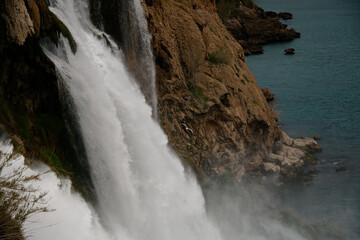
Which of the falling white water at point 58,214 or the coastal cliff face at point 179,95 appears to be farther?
the coastal cliff face at point 179,95

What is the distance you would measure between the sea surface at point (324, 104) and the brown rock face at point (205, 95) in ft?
13.1

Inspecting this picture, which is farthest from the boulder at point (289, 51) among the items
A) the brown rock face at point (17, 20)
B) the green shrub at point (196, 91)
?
the brown rock face at point (17, 20)

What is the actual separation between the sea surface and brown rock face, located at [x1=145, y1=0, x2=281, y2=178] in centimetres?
400

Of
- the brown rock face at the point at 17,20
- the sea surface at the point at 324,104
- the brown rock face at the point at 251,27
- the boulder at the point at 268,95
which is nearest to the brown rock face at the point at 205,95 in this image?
the sea surface at the point at 324,104

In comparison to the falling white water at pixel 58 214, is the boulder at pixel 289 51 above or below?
below

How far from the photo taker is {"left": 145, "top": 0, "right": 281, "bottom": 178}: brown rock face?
23031mm

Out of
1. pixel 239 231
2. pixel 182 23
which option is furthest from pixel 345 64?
pixel 239 231

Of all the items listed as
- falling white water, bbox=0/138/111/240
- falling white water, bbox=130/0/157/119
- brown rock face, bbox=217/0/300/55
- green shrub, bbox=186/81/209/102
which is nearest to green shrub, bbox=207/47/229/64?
green shrub, bbox=186/81/209/102

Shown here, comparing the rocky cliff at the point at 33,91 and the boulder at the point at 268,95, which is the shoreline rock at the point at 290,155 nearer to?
the boulder at the point at 268,95

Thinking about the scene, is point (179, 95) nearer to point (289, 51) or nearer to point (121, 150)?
point (121, 150)

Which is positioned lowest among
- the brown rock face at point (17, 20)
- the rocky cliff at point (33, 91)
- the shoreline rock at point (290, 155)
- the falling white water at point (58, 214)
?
the shoreline rock at point (290, 155)

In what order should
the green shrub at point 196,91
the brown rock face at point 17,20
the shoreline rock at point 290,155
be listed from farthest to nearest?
the shoreline rock at point 290,155
the green shrub at point 196,91
the brown rock face at point 17,20

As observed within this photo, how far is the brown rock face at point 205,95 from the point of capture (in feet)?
75.6

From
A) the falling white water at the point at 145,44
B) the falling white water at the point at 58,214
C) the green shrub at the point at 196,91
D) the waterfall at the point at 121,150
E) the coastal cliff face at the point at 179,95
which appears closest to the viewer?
the falling white water at the point at 58,214
